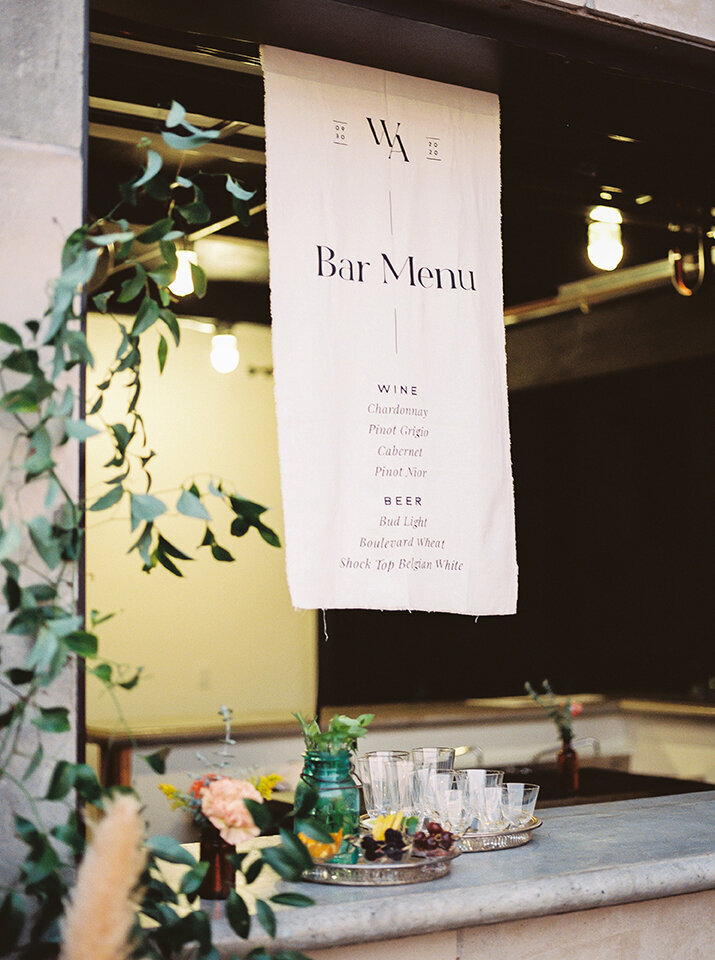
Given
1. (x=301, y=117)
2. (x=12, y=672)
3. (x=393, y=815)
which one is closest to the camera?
(x=12, y=672)

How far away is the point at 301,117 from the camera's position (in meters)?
2.12

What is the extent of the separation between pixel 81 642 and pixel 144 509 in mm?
183

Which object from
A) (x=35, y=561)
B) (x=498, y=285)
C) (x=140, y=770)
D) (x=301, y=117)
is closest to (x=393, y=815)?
(x=35, y=561)

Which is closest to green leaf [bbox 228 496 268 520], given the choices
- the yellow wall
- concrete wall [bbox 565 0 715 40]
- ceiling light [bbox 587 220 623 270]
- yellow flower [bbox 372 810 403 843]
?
yellow flower [bbox 372 810 403 843]

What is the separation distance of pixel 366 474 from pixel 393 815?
62 cm

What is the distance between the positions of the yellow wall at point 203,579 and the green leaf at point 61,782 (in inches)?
186

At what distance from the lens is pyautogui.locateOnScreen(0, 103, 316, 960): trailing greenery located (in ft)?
4.18

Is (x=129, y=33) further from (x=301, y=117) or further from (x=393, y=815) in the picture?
(x=393, y=815)

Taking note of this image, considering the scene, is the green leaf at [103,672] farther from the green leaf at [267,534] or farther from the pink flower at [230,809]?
the pink flower at [230,809]

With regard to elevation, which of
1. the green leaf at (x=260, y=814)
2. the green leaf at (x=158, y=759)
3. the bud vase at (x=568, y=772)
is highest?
the green leaf at (x=158, y=759)

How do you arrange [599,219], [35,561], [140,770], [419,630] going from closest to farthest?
[35,561] → [599,219] → [140,770] → [419,630]

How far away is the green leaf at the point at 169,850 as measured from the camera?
132 centimetres

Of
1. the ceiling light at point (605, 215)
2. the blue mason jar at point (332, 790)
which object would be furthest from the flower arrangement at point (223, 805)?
the ceiling light at point (605, 215)

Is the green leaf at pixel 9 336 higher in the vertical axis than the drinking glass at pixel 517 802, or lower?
higher
